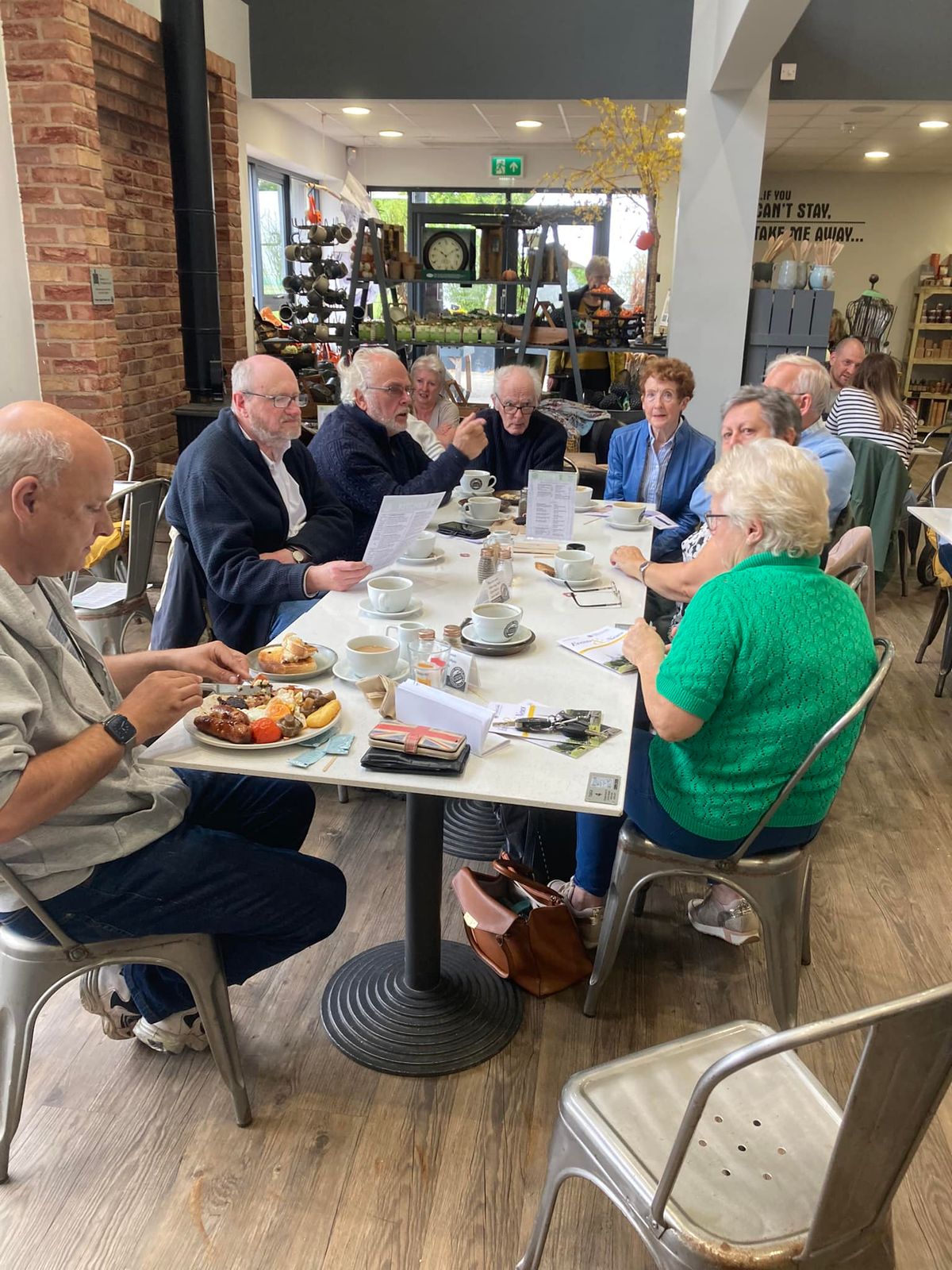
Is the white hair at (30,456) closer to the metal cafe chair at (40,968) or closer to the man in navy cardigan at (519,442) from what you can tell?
the metal cafe chair at (40,968)

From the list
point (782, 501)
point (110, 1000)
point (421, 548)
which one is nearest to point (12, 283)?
point (421, 548)

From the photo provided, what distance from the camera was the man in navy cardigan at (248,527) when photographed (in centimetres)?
252

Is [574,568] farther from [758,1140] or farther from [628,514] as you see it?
[758,1140]

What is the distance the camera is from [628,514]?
3.27 m

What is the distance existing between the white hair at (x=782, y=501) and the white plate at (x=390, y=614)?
0.79 meters

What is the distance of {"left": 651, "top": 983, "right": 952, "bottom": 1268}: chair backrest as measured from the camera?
36.0 inches

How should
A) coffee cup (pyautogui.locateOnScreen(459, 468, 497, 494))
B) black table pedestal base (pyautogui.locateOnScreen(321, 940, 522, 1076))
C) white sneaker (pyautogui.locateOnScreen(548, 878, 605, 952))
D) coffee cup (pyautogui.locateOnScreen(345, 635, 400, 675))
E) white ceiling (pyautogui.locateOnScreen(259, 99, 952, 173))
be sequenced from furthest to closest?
white ceiling (pyautogui.locateOnScreen(259, 99, 952, 173)) → coffee cup (pyautogui.locateOnScreen(459, 468, 497, 494)) → white sneaker (pyautogui.locateOnScreen(548, 878, 605, 952)) → black table pedestal base (pyautogui.locateOnScreen(321, 940, 522, 1076)) → coffee cup (pyautogui.locateOnScreen(345, 635, 400, 675))

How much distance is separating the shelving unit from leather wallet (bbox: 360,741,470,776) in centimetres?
1047

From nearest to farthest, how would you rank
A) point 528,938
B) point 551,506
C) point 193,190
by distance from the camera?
point 528,938 → point 551,506 → point 193,190

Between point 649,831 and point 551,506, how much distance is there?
1.27 meters

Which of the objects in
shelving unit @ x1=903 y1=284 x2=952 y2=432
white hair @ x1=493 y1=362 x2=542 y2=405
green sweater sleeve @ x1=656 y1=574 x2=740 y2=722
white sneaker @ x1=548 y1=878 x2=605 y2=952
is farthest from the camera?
shelving unit @ x1=903 y1=284 x2=952 y2=432

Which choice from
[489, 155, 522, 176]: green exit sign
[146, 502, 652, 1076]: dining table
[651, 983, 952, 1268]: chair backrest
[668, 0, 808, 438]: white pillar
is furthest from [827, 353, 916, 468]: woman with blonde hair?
[489, 155, 522, 176]: green exit sign

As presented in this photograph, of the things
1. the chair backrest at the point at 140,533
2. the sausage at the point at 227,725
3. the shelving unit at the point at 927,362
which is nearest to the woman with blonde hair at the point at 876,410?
the chair backrest at the point at 140,533

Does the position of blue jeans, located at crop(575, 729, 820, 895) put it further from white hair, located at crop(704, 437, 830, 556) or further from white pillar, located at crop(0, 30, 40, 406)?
white pillar, located at crop(0, 30, 40, 406)
